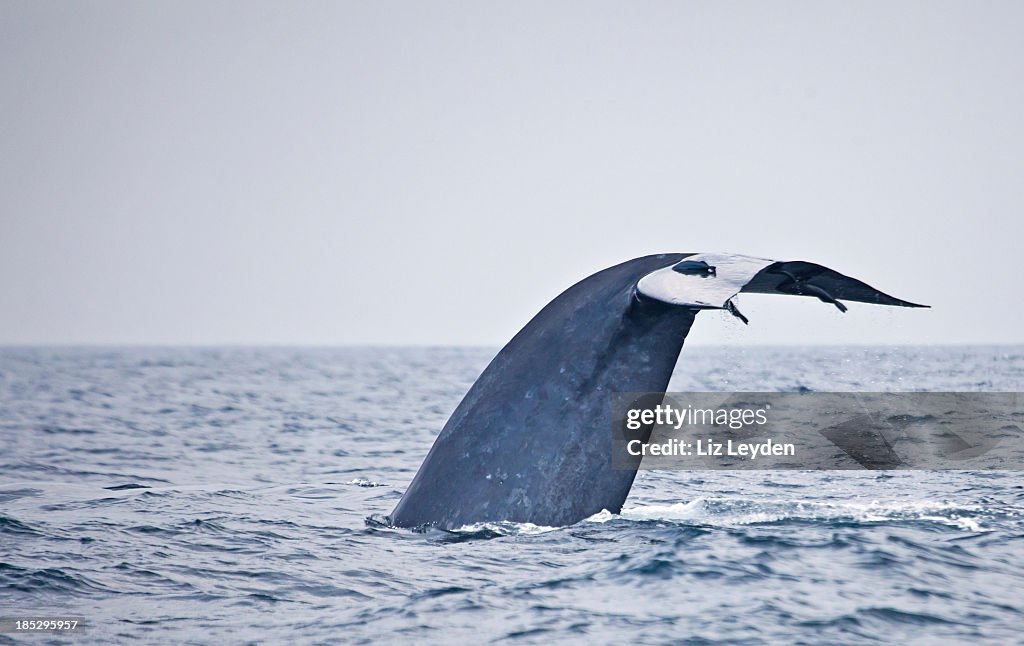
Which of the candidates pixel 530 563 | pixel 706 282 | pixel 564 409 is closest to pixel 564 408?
pixel 564 409

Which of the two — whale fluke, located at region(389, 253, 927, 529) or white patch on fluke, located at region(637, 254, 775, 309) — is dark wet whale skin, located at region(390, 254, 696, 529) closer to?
whale fluke, located at region(389, 253, 927, 529)

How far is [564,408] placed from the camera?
6906 mm

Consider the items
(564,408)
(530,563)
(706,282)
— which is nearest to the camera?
(706,282)

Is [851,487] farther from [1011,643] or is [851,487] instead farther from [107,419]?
[107,419]

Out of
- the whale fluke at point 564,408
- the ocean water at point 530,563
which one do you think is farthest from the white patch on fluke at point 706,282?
the ocean water at point 530,563

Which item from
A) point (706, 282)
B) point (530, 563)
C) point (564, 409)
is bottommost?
point (530, 563)

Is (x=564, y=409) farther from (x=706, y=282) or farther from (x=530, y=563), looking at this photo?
(x=706, y=282)

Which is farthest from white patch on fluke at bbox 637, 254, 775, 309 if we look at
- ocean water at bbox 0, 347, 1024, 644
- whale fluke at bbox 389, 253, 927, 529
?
ocean water at bbox 0, 347, 1024, 644

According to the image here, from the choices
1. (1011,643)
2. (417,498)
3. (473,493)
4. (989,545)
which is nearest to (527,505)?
(473,493)

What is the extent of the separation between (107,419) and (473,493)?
19043 mm

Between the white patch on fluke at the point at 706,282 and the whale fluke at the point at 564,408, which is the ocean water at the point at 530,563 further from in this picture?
the white patch on fluke at the point at 706,282

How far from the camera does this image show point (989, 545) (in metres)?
7.89

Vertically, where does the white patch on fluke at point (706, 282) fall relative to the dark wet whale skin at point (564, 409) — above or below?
above

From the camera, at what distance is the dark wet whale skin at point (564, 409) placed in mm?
6887
